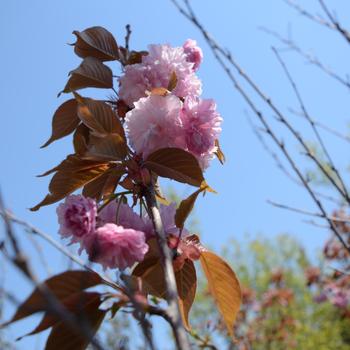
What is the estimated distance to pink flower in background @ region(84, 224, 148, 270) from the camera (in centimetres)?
74

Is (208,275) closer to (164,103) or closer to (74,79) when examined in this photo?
(164,103)

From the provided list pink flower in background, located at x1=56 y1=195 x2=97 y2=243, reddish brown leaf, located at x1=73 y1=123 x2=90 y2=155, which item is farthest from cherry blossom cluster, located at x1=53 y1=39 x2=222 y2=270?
reddish brown leaf, located at x1=73 y1=123 x2=90 y2=155

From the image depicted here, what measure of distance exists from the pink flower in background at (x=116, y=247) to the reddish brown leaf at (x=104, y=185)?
0.19 m

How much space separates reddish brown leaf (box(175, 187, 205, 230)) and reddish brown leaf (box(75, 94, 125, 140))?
0.69 feet

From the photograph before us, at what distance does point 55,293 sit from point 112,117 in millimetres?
409

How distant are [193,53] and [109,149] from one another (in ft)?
1.53

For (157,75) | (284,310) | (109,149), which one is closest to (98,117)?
(109,149)

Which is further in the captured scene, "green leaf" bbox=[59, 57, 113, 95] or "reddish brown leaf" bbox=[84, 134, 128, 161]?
"green leaf" bbox=[59, 57, 113, 95]

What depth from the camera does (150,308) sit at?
0.59m

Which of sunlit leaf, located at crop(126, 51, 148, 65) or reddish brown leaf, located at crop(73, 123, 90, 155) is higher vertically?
sunlit leaf, located at crop(126, 51, 148, 65)

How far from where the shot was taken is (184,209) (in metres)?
0.82

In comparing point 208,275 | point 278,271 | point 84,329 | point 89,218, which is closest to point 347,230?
point 278,271

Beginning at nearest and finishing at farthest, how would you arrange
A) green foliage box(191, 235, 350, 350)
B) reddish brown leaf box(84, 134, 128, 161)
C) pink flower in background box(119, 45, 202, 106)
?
reddish brown leaf box(84, 134, 128, 161) < pink flower in background box(119, 45, 202, 106) < green foliage box(191, 235, 350, 350)

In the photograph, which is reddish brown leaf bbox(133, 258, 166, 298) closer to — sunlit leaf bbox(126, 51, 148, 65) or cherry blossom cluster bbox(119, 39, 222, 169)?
cherry blossom cluster bbox(119, 39, 222, 169)
